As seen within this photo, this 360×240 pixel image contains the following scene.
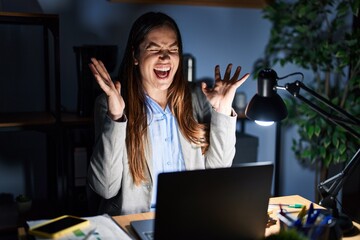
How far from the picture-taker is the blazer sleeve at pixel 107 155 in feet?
5.27

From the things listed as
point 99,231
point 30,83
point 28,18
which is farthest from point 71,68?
point 99,231

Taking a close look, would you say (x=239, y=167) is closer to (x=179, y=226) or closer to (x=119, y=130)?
(x=179, y=226)

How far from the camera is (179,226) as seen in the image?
43.6 inches

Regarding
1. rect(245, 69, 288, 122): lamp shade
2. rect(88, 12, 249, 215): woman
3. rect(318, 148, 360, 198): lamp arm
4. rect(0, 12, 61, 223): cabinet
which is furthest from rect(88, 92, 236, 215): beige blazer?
rect(0, 12, 61, 223): cabinet

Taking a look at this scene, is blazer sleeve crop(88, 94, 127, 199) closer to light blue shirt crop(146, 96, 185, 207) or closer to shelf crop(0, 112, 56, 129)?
light blue shirt crop(146, 96, 185, 207)

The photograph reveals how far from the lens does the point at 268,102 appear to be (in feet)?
4.61

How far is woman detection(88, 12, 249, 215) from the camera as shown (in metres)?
1.73

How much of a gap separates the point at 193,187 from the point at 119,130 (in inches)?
22.7

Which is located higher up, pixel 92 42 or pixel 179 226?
pixel 92 42

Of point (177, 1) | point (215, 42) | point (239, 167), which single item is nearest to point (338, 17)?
point (215, 42)

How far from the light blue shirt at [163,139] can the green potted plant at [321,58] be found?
1186 millimetres

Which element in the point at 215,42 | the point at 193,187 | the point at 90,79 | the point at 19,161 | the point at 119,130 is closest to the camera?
the point at 193,187

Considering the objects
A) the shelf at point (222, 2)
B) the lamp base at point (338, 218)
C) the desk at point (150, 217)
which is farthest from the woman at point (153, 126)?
the shelf at point (222, 2)

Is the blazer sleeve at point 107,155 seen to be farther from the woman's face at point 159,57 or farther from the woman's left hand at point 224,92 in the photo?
the woman's left hand at point 224,92
